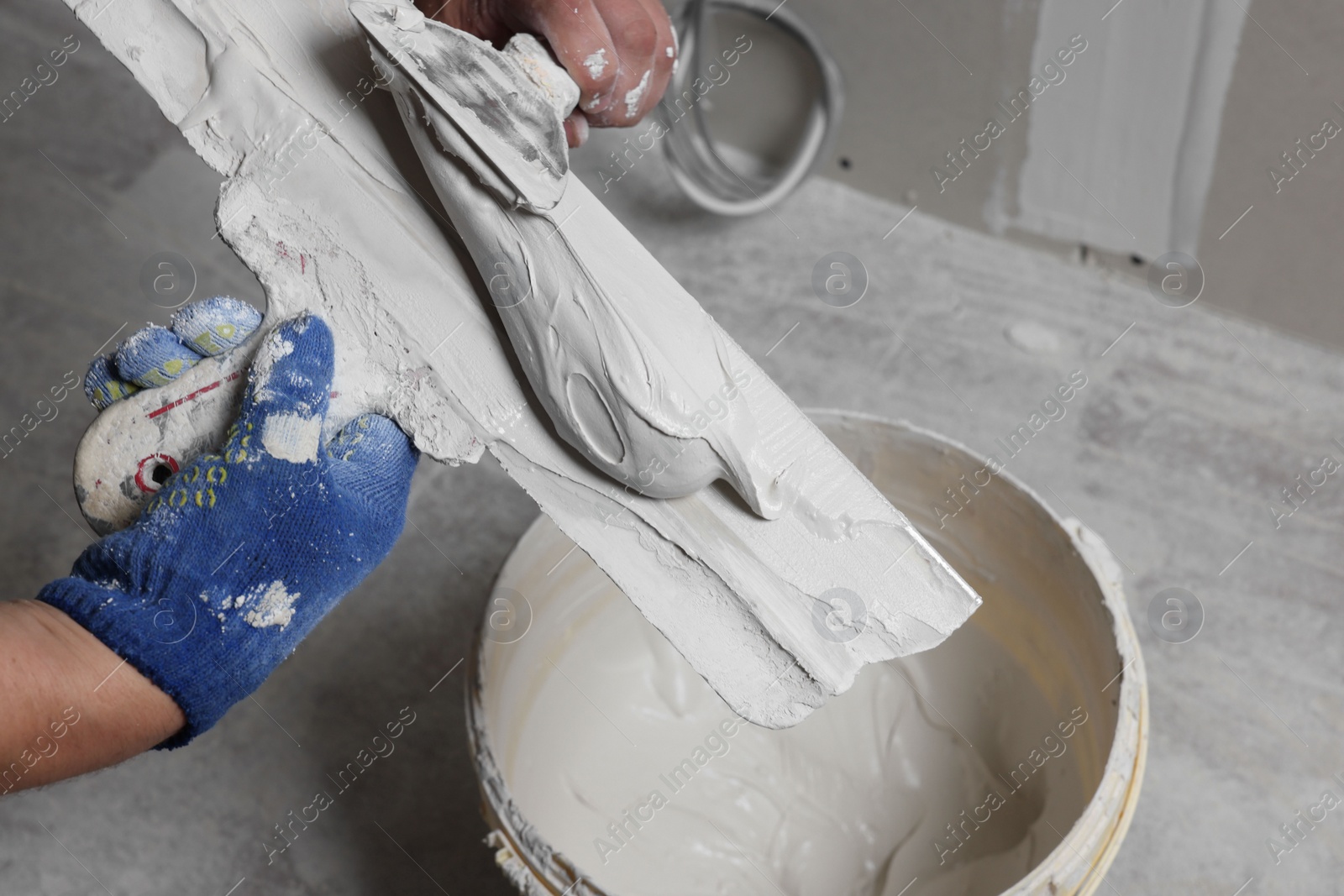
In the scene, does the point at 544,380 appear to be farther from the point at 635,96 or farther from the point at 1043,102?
the point at 1043,102

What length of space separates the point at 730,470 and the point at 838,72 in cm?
194

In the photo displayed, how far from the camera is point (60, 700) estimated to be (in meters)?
1.17

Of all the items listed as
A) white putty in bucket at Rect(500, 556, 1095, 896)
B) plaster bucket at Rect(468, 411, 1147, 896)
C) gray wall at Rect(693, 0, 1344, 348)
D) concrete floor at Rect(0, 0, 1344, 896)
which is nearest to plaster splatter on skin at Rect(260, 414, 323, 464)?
plaster bucket at Rect(468, 411, 1147, 896)

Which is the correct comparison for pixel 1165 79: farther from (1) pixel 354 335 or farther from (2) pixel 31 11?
(2) pixel 31 11

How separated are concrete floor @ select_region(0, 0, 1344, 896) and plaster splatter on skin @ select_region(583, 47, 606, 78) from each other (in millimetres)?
1385

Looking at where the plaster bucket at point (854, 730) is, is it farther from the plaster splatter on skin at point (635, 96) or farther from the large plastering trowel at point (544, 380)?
the plaster splatter on skin at point (635, 96)

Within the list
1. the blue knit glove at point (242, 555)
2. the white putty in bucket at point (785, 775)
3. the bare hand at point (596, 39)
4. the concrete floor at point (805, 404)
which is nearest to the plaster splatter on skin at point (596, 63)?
the bare hand at point (596, 39)

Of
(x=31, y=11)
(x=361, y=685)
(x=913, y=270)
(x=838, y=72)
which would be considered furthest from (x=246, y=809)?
(x=31, y=11)

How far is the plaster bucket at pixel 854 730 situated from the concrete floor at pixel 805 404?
51cm

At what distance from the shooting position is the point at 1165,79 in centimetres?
250

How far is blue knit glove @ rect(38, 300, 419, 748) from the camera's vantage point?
1.23 metres

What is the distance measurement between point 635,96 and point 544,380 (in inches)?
16.3

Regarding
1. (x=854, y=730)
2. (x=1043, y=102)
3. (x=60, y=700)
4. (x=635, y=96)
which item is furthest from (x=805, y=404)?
(x=60, y=700)

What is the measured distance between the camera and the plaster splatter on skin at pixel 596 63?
4.46ft
